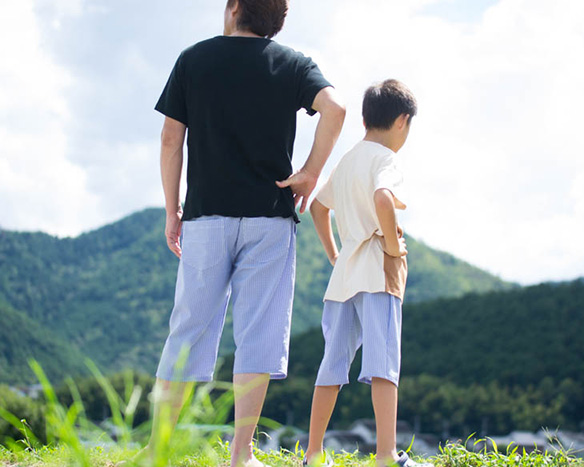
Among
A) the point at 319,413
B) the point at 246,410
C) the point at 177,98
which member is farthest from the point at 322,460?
the point at 177,98

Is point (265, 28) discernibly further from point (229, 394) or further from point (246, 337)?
point (229, 394)

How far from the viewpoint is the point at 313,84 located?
2.38 meters

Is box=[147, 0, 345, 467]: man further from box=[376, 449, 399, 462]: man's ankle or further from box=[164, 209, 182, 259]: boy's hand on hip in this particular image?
box=[376, 449, 399, 462]: man's ankle

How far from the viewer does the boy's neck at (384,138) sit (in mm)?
2660

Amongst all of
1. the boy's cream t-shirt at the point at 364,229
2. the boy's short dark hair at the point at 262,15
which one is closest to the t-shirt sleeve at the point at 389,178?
the boy's cream t-shirt at the point at 364,229

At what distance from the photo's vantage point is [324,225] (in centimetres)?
280

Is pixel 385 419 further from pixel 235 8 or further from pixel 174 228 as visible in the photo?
pixel 235 8

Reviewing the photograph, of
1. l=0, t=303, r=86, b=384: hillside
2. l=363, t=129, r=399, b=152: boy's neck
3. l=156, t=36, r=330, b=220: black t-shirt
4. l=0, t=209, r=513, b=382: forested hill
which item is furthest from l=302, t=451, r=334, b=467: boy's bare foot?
l=0, t=209, r=513, b=382: forested hill

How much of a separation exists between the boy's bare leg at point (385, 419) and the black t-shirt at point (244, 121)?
65 centimetres

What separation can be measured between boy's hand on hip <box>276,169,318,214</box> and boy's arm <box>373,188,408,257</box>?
0.73 feet

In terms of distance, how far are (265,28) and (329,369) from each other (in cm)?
119

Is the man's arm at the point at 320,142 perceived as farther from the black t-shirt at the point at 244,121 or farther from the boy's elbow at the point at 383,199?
the boy's elbow at the point at 383,199

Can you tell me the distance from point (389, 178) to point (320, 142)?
0.92ft

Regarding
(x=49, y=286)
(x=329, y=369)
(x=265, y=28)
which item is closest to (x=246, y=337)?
(x=329, y=369)
